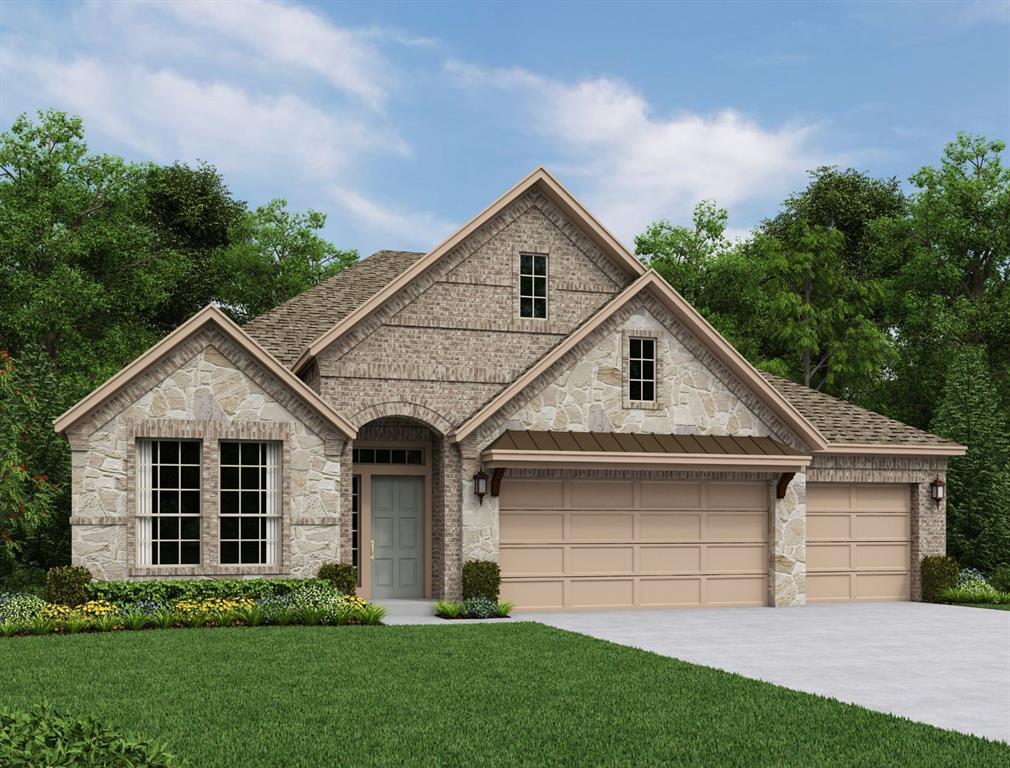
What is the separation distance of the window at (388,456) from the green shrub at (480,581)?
294 cm

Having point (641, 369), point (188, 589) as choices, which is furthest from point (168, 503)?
point (641, 369)

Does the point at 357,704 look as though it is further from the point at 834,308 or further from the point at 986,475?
the point at 834,308

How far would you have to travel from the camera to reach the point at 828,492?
22844 millimetres

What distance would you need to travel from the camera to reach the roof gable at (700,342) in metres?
20.3

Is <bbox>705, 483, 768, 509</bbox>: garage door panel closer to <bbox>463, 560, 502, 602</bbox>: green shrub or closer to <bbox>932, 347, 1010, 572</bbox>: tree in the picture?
<bbox>463, 560, 502, 602</bbox>: green shrub

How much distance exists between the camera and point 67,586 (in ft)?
57.3

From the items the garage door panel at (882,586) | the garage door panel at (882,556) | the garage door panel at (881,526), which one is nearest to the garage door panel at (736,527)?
the garage door panel at (881,526)

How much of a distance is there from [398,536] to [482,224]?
615cm

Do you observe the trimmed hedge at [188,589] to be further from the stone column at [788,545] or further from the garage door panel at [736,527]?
the stone column at [788,545]

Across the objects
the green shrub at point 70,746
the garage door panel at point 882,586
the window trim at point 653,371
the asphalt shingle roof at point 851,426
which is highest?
the window trim at point 653,371

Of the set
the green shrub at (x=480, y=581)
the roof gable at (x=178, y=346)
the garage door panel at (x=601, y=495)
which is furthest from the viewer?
the garage door panel at (x=601, y=495)

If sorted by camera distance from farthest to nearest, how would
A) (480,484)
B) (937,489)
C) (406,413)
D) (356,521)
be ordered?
(937,489) → (356,521) → (406,413) → (480,484)

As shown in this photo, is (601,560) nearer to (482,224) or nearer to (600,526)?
(600,526)

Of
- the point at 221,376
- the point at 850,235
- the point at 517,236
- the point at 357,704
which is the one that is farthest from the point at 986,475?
the point at 850,235
